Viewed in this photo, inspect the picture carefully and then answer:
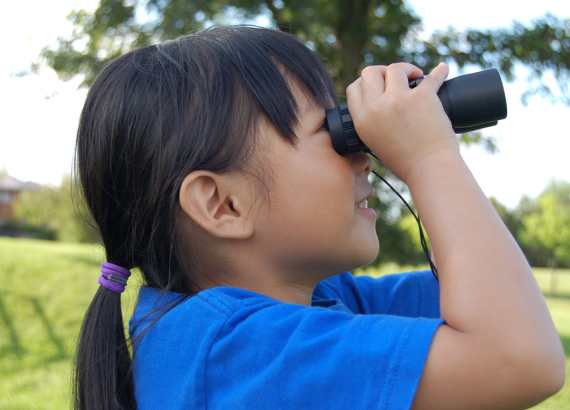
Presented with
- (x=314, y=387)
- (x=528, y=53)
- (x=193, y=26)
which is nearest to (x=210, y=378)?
(x=314, y=387)

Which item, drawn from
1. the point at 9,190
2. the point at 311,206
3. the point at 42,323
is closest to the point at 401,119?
the point at 311,206

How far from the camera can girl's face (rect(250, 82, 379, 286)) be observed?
3.82ft

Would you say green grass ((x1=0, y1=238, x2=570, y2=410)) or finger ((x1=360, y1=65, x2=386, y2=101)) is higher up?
finger ((x1=360, y1=65, x2=386, y2=101))

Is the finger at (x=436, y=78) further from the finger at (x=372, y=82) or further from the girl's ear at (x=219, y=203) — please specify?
the girl's ear at (x=219, y=203)

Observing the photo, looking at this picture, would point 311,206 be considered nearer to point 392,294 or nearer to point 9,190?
point 392,294

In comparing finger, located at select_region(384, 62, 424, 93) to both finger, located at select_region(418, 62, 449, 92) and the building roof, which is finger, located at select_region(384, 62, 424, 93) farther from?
the building roof

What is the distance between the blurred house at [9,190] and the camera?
5350 cm

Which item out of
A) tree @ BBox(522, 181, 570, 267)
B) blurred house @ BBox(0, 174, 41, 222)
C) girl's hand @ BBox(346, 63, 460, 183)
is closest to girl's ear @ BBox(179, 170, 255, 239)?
girl's hand @ BBox(346, 63, 460, 183)

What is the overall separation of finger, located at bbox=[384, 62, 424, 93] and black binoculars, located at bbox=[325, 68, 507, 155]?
2cm

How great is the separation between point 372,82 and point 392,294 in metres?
0.67

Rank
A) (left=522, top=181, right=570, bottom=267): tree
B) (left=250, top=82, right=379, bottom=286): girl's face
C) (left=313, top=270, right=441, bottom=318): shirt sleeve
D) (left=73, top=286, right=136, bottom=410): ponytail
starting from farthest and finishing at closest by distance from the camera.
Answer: (left=522, top=181, right=570, bottom=267): tree, (left=313, top=270, right=441, bottom=318): shirt sleeve, (left=73, top=286, right=136, bottom=410): ponytail, (left=250, top=82, right=379, bottom=286): girl's face

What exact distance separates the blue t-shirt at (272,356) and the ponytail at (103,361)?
10 cm

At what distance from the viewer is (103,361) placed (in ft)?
4.24

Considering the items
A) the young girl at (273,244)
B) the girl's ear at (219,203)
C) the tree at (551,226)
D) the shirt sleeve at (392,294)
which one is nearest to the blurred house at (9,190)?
the tree at (551,226)
